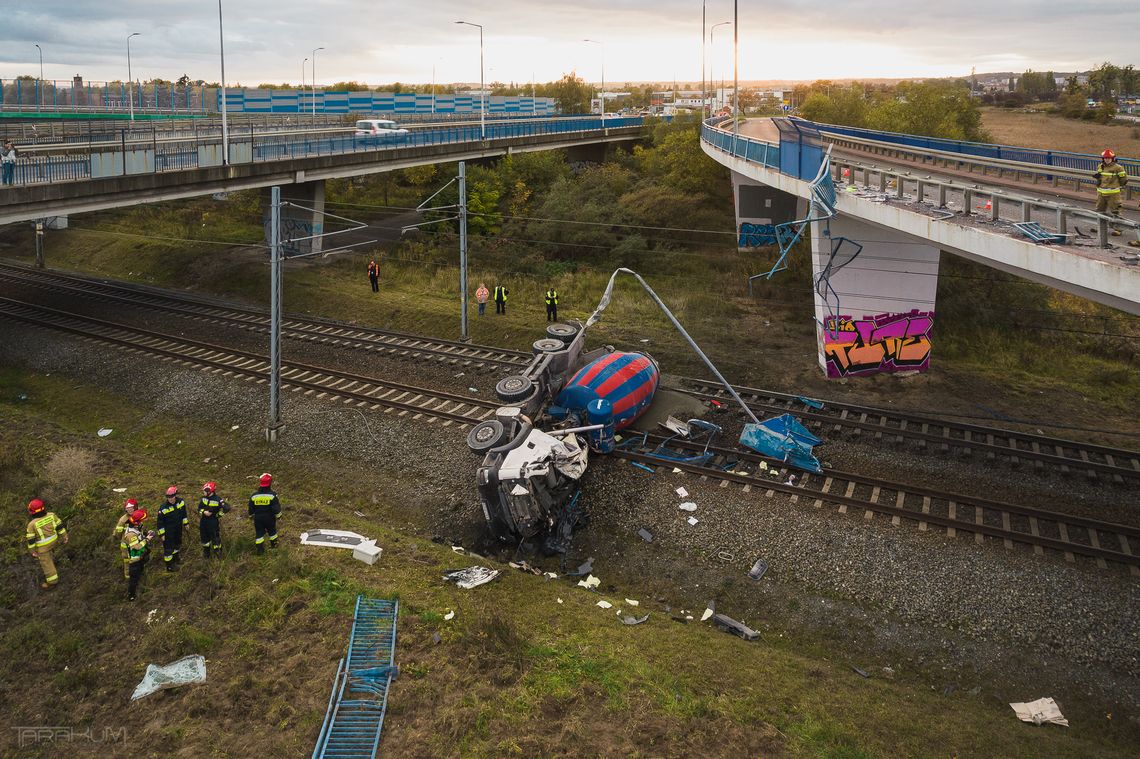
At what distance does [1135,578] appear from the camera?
13.0m

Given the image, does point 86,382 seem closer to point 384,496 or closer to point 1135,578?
point 384,496

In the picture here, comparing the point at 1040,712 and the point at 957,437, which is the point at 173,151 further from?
the point at 1040,712

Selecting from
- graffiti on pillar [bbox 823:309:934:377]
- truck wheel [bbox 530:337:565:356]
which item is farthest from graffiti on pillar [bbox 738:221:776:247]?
truck wheel [bbox 530:337:565:356]

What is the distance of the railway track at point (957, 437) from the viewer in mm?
16984

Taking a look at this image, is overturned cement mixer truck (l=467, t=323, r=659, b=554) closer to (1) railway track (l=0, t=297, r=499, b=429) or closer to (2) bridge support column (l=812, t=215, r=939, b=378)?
(1) railway track (l=0, t=297, r=499, b=429)

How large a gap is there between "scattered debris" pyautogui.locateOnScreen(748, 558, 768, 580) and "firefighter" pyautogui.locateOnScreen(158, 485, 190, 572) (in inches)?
367

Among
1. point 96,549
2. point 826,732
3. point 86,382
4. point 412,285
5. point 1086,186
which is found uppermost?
point 1086,186

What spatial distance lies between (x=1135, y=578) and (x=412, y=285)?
1038 inches

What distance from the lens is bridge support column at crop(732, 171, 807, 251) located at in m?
35.9

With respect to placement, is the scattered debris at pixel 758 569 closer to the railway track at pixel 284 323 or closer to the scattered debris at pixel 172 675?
the scattered debris at pixel 172 675

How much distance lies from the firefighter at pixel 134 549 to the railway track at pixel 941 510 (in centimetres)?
968

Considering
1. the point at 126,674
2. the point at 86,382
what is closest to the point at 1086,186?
the point at 126,674

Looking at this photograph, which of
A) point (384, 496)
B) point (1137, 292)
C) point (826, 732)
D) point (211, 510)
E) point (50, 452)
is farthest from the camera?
point (50, 452)

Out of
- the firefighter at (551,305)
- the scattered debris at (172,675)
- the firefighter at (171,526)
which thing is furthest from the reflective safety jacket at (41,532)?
the firefighter at (551,305)
